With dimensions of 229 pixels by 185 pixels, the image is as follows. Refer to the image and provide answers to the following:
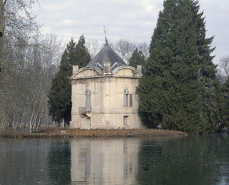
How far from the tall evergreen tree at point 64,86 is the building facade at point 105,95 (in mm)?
3017

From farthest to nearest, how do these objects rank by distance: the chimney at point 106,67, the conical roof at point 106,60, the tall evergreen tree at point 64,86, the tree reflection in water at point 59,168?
1. the tall evergreen tree at point 64,86
2. the conical roof at point 106,60
3. the chimney at point 106,67
4. the tree reflection in water at point 59,168

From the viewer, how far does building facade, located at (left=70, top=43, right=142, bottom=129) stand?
150 feet

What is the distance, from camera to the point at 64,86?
2048 inches

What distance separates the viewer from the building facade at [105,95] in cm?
4578

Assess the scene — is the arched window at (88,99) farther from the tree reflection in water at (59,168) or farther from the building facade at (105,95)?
the tree reflection in water at (59,168)

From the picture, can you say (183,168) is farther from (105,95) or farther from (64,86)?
(64,86)

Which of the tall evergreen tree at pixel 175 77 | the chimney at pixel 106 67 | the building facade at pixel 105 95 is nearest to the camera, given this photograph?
the tall evergreen tree at pixel 175 77

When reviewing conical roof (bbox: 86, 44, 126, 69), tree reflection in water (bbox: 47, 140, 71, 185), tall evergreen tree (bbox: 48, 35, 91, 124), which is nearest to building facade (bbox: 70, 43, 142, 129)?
conical roof (bbox: 86, 44, 126, 69)

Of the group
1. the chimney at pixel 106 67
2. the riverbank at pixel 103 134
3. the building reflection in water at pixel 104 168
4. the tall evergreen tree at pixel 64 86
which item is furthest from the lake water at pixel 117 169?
the tall evergreen tree at pixel 64 86

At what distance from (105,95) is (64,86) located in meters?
8.18

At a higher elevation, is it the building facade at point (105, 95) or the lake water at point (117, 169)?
the building facade at point (105, 95)

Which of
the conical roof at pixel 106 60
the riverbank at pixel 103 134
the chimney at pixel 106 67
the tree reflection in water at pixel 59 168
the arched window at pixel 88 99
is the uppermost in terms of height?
the conical roof at pixel 106 60

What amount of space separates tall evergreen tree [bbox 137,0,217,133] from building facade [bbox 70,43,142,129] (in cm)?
202

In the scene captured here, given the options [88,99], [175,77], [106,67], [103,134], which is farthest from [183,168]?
[88,99]
